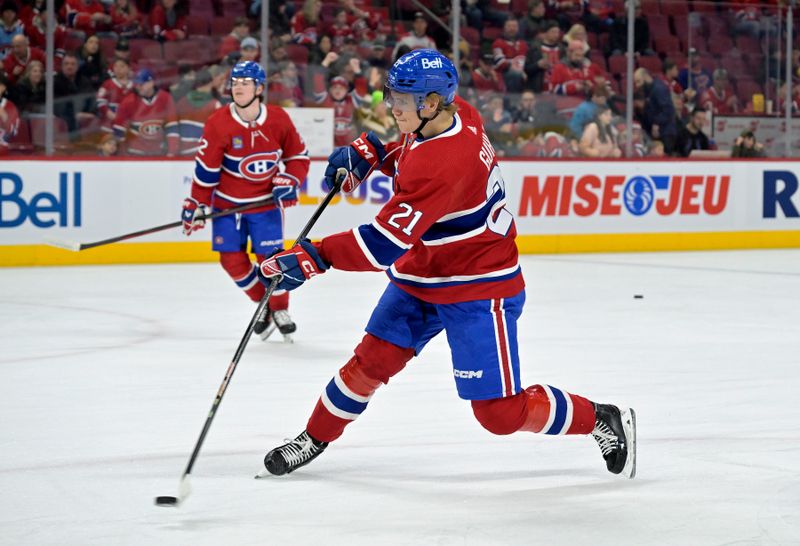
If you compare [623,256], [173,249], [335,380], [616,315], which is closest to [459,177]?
[335,380]

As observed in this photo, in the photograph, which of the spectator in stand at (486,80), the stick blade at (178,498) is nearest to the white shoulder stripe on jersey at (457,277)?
the stick blade at (178,498)

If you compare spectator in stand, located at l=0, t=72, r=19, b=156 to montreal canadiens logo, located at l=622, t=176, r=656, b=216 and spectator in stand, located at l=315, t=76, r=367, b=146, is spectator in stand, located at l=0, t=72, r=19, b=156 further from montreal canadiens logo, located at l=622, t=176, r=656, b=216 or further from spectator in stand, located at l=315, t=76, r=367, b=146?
montreal canadiens logo, located at l=622, t=176, r=656, b=216

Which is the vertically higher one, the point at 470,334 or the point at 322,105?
the point at 322,105

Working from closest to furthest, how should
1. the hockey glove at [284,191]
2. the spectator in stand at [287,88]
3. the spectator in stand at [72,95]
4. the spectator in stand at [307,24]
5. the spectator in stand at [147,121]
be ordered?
1. the hockey glove at [284,191]
2. the spectator in stand at [72,95]
3. the spectator in stand at [147,121]
4. the spectator in stand at [287,88]
5. the spectator in stand at [307,24]

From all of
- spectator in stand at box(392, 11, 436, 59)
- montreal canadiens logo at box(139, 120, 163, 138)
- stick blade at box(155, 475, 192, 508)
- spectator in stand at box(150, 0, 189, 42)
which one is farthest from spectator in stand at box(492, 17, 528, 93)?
stick blade at box(155, 475, 192, 508)

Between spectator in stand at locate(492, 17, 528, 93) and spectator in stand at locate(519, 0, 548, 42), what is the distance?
0.20ft

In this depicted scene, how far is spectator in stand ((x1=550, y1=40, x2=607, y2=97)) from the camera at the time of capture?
37.0 feet

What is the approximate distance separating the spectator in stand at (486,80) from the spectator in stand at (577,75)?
1.69 ft

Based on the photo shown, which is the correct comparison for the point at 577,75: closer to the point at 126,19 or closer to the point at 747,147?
the point at 747,147

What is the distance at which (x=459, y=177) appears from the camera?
10.3 feet

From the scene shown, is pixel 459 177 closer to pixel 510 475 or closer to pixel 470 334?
pixel 470 334

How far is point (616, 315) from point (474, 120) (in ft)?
12.8

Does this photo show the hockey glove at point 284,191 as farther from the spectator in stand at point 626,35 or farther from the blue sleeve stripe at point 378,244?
the spectator in stand at point 626,35

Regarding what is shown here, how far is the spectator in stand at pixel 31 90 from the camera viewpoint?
367 inches
